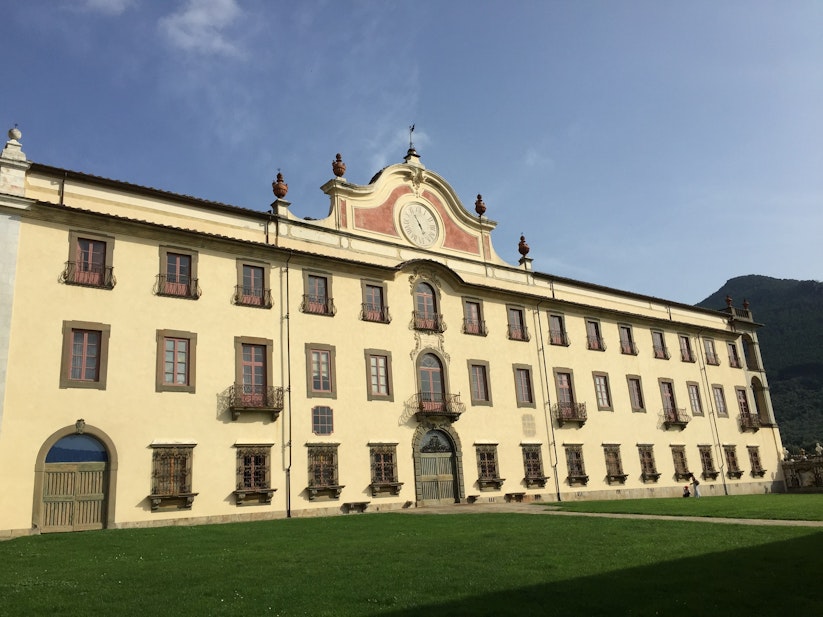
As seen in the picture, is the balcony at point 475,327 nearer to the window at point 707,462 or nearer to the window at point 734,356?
the window at point 707,462

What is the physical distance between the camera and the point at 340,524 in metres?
20.7

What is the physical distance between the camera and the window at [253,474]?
2495 centimetres

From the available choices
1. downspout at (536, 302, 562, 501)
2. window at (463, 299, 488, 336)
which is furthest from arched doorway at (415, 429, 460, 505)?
downspout at (536, 302, 562, 501)

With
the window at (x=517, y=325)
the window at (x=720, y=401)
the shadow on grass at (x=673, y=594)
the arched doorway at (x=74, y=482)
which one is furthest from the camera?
the window at (x=720, y=401)

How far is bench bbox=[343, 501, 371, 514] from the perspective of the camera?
2722 centimetres

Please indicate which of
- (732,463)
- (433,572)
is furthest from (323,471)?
(732,463)

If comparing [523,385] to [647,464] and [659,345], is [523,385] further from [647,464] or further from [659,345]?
[659,345]

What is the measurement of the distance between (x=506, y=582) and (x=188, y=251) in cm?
1957

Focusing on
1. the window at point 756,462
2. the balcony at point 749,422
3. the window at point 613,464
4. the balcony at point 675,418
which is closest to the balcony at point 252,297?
the window at point 613,464

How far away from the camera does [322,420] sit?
90.6 ft

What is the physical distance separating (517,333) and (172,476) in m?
19.0

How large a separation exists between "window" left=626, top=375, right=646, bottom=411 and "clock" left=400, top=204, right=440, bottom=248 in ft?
50.3

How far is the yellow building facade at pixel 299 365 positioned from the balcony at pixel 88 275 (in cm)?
6

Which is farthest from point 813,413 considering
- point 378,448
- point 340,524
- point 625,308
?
point 340,524
